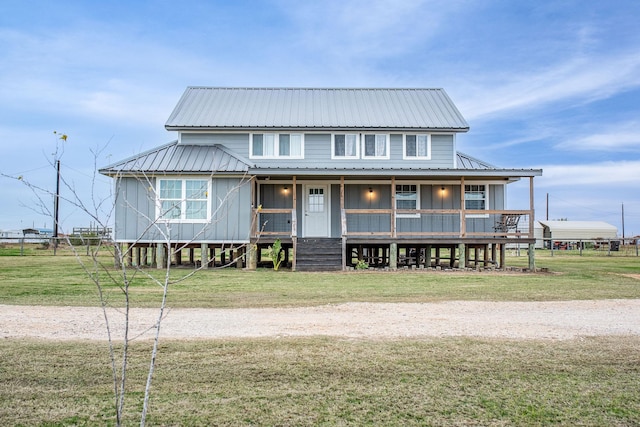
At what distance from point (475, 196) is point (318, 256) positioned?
7.25 m

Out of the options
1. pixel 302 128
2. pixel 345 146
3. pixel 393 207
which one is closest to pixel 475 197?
pixel 393 207

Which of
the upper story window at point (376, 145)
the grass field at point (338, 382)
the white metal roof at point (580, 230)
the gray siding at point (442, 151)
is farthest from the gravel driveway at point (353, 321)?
the white metal roof at point (580, 230)

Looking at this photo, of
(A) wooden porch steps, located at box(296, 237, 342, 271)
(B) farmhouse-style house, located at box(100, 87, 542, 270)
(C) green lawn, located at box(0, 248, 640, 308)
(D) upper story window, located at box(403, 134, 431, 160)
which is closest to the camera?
(C) green lawn, located at box(0, 248, 640, 308)

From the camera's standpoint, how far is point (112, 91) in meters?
20.8

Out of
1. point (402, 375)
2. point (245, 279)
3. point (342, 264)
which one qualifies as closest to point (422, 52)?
point (342, 264)

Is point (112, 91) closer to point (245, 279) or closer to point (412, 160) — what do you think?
point (245, 279)

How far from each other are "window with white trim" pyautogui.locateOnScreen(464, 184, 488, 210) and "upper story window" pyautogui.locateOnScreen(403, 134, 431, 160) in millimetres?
2165

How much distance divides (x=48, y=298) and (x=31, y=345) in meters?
5.07

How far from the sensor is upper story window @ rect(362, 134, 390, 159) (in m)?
21.5

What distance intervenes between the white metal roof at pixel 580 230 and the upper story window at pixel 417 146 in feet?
122

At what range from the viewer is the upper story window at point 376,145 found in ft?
70.7

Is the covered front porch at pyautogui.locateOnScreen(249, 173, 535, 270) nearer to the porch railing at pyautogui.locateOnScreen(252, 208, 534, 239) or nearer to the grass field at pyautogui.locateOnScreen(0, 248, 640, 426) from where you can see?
the porch railing at pyautogui.locateOnScreen(252, 208, 534, 239)

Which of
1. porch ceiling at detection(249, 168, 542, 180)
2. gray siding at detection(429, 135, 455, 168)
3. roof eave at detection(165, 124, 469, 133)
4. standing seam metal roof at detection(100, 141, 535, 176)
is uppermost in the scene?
roof eave at detection(165, 124, 469, 133)

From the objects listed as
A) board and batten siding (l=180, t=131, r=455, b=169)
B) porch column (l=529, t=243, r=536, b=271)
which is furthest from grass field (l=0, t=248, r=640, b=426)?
board and batten siding (l=180, t=131, r=455, b=169)
